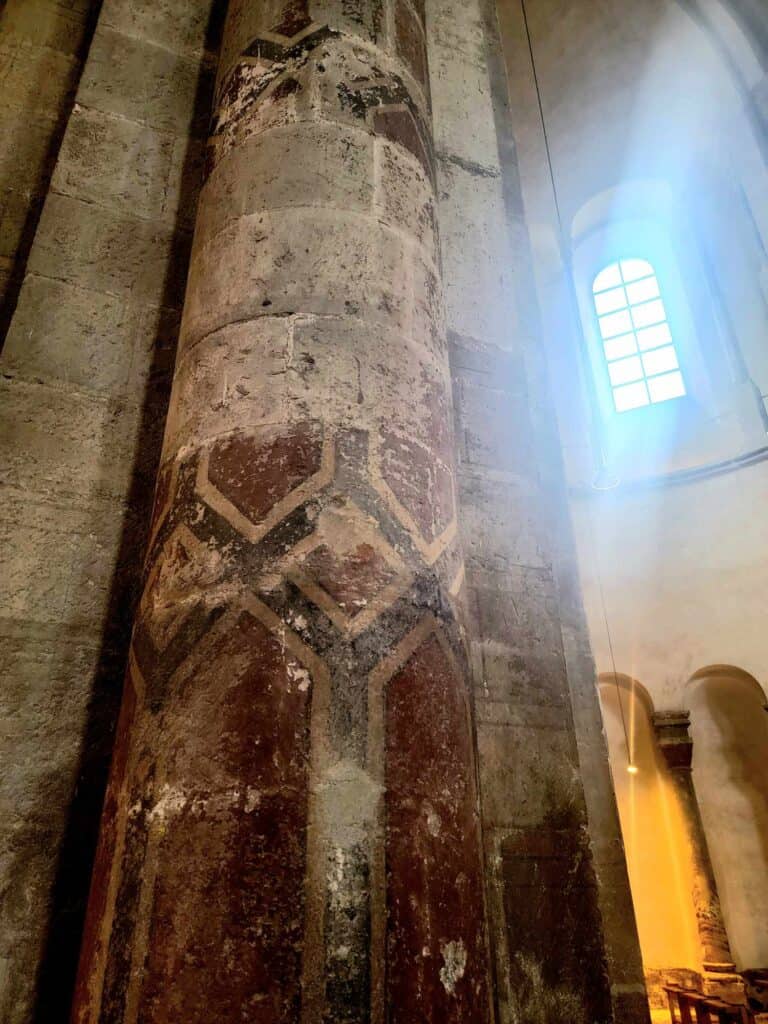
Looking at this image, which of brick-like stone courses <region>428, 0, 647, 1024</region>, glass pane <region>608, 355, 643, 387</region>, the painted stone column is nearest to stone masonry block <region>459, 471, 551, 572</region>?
brick-like stone courses <region>428, 0, 647, 1024</region>

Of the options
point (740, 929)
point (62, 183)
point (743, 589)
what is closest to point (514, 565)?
point (62, 183)

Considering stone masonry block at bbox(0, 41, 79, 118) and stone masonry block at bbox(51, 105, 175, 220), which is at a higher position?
stone masonry block at bbox(0, 41, 79, 118)

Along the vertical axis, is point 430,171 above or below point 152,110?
below

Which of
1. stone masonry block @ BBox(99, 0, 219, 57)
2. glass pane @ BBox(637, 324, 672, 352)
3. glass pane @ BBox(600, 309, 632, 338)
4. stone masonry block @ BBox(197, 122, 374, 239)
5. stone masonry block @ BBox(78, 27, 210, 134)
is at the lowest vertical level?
stone masonry block @ BBox(197, 122, 374, 239)

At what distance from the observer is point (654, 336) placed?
7590 mm

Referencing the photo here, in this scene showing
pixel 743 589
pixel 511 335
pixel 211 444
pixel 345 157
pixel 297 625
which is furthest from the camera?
pixel 743 589

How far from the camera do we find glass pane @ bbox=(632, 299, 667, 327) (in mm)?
7645

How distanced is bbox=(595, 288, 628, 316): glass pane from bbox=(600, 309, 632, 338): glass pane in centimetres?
8

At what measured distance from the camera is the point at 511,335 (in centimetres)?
185

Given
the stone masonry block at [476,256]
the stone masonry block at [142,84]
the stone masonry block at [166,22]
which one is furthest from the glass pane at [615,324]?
the stone masonry block at [142,84]

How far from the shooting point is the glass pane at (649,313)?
7.64 meters

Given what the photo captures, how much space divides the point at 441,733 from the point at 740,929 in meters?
6.35

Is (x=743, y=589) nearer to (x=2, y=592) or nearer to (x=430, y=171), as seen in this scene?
(x=430, y=171)

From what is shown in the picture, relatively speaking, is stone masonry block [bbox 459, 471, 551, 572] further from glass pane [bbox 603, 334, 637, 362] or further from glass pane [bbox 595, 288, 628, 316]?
glass pane [bbox 595, 288, 628, 316]
